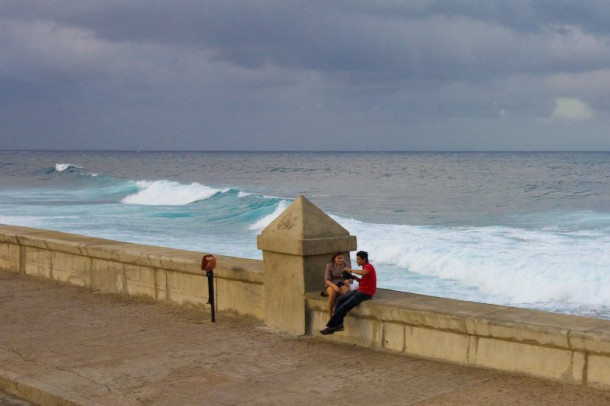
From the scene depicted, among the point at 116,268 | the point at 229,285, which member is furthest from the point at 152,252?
the point at 229,285

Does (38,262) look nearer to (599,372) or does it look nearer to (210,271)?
(210,271)

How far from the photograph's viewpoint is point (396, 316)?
740 centimetres

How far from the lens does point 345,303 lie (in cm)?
776

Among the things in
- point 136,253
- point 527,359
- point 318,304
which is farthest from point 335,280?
point 136,253

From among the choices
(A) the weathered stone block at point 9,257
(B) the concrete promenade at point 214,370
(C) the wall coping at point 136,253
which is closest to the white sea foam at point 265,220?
(A) the weathered stone block at point 9,257

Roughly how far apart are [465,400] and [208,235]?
2713 cm

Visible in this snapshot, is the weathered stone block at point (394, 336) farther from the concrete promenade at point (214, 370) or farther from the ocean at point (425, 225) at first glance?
the ocean at point (425, 225)

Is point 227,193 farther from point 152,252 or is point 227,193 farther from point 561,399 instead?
point 561,399

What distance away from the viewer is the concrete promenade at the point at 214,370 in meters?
6.20

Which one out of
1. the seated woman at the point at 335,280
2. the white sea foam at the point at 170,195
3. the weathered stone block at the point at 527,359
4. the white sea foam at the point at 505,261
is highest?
the seated woman at the point at 335,280

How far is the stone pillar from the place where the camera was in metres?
8.13

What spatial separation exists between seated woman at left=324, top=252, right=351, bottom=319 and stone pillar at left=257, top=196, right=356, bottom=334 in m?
0.17

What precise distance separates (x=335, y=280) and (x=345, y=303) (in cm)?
33

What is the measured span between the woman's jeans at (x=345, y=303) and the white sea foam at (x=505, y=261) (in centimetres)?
1221
